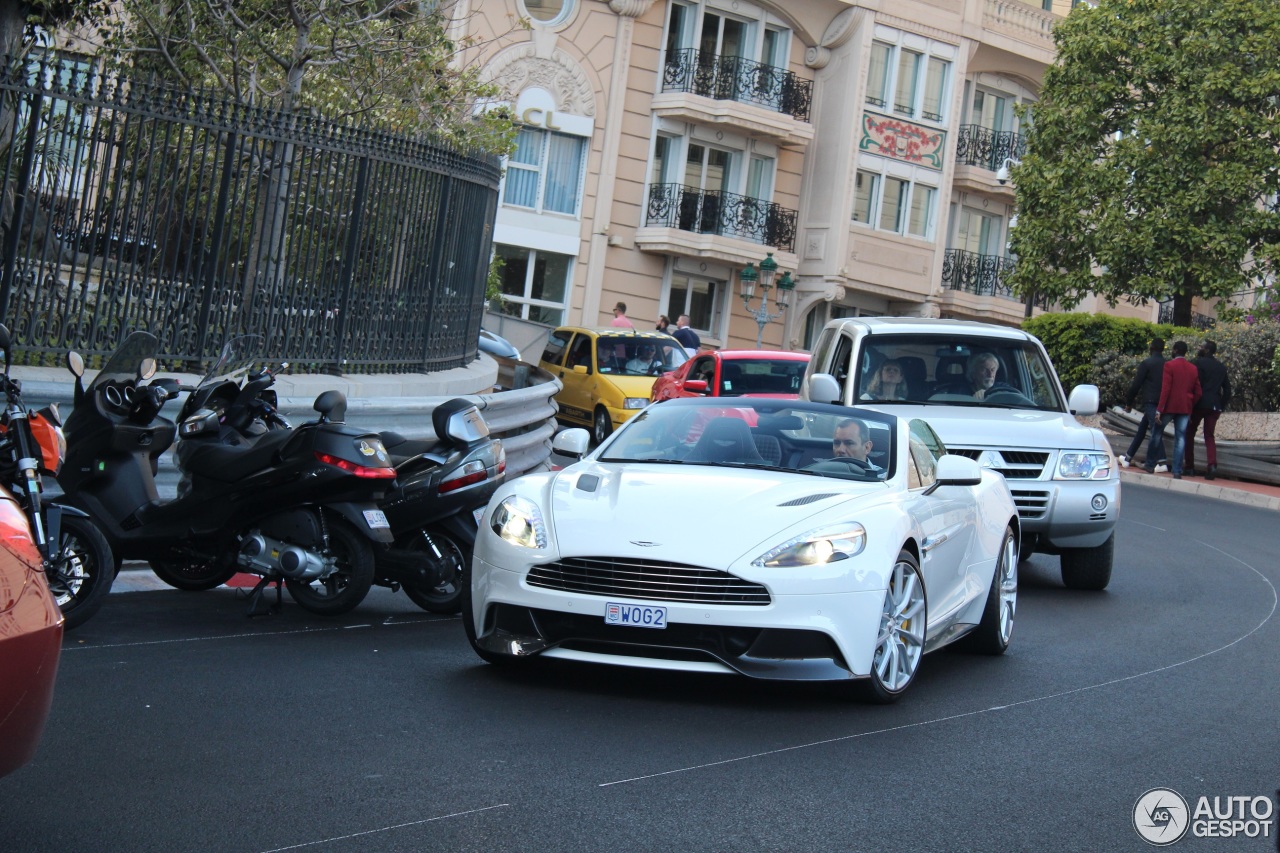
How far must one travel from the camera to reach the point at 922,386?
43.6ft

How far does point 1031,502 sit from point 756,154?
106ft

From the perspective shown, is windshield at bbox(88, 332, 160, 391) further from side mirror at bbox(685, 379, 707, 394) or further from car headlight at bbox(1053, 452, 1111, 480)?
side mirror at bbox(685, 379, 707, 394)

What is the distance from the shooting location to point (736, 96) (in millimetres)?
41875

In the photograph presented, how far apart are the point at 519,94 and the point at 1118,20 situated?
13616 millimetres

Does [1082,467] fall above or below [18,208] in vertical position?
below

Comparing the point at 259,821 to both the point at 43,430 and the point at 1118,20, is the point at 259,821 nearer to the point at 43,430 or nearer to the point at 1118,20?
the point at 43,430

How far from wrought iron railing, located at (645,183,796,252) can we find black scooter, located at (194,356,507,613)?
31.8 meters

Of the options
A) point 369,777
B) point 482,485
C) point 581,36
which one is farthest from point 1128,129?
point 369,777

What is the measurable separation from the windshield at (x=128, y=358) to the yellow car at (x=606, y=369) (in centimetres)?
1615

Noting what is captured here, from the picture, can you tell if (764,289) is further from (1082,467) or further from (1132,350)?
(1082,467)

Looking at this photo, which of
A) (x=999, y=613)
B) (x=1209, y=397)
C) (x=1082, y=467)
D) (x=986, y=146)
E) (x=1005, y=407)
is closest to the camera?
(x=999, y=613)

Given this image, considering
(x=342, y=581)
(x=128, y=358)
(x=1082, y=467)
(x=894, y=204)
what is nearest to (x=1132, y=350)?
(x=894, y=204)

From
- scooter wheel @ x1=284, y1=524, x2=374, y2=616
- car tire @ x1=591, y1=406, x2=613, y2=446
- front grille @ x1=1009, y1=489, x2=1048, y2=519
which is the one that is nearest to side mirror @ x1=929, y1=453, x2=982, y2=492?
scooter wheel @ x1=284, y1=524, x2=374, y2=616

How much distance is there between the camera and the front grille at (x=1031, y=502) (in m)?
11.9
